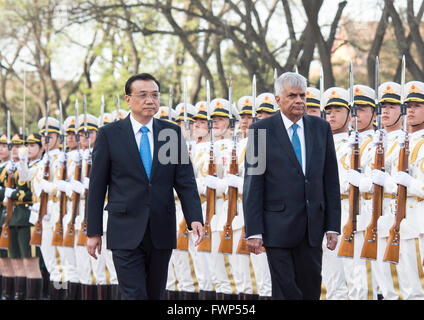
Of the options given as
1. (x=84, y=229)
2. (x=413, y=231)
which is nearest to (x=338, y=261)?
(x=413, y=231)

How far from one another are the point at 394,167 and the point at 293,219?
→ 244cm

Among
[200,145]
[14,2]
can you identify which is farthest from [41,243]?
[14,2]

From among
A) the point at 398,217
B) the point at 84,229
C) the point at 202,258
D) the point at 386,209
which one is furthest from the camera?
the point at 84,229

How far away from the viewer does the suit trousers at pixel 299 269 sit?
5.88 meters

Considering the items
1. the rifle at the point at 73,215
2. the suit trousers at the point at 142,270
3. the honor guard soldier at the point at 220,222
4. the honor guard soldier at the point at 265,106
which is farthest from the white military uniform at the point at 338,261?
the rifle at the point at 73,215

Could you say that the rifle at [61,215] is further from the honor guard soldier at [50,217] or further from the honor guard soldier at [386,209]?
the honor guard soldier at [386,209]

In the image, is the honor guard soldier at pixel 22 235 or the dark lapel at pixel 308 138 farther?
the honor guard soldier at pixel 22 235

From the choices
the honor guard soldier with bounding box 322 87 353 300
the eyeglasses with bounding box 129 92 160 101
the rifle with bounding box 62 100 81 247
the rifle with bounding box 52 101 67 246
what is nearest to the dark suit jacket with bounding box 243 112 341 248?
the eyeglasses with bounding box 129 92 160 101

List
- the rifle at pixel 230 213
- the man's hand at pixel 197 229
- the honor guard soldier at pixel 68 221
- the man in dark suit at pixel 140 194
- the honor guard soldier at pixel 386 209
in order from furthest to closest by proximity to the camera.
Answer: the honor guard soldier at pixel 68 221, the rifle at pixel 230 213, the honor guard soldier at pixel 386 209, the man's hand at pixel 197 229, the man in dark suit at pixel 140 194

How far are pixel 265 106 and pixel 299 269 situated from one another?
4.16 metres

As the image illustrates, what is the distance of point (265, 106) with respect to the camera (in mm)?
9891

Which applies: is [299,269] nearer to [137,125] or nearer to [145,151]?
[145,151]

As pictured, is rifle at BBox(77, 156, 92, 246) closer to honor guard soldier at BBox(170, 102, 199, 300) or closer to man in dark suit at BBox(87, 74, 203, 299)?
honor guard soldier at BBox(170, 102, 199, 300)

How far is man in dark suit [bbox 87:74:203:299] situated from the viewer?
6.12 metres
